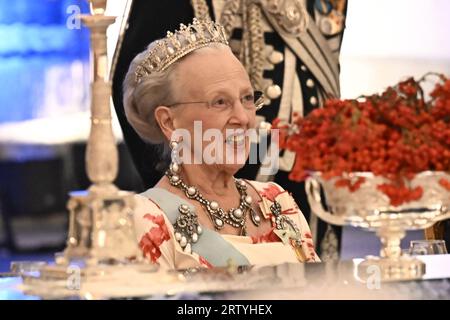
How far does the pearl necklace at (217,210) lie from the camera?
3523 millimetres

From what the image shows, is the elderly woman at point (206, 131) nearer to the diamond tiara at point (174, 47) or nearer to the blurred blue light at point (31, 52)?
the diamond tiara at point (174, 47)

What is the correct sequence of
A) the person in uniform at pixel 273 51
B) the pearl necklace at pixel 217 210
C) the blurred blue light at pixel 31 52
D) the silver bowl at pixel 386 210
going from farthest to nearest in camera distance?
1. the blurred blue light at pixel 31 52
2. the person in uniform at pixel 273 51
3. the pearl necklace at pixel 217 210
4. the silver bowl at pixel 386 210

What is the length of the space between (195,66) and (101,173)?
1.19 m

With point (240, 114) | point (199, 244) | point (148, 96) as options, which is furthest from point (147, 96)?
point (199, 244)

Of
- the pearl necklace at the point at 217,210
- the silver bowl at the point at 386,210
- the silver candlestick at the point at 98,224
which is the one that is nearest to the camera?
the silver candlestick at the point at 98,224

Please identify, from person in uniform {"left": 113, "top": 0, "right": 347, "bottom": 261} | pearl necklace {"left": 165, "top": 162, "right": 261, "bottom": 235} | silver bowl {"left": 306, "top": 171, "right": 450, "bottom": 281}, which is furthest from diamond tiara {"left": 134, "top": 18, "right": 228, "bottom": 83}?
silver bowl {"left": 306, "top": 171, "right": 450, "bottom": 281}

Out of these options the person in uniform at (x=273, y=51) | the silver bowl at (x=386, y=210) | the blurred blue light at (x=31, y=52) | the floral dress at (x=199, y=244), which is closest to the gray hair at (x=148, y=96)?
the floral dress at (x=199, y=244)

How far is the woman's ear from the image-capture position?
3.69 metres

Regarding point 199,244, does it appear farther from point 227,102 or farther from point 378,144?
point 378,144

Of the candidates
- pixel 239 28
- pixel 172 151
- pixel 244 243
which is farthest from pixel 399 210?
pixel 239 28

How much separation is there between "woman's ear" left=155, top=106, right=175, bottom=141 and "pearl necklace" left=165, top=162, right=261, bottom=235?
0.13 meters

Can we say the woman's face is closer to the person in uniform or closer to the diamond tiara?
the diamond tiara

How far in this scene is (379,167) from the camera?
254 centimetres

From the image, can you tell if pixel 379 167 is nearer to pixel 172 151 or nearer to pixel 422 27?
pixel 172 151
